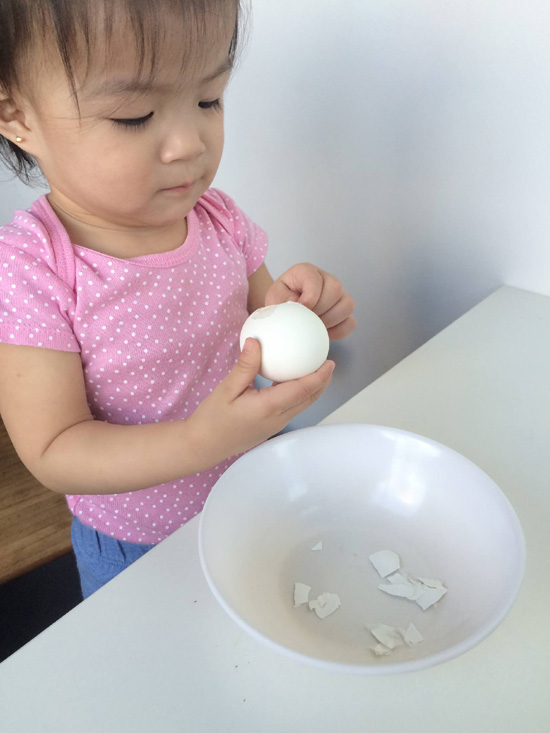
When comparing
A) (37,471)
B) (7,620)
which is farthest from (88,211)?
(7,620)

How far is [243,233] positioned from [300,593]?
0.48m

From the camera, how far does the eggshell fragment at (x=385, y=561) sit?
1.63 feet

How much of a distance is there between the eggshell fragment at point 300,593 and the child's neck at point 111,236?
39 cm

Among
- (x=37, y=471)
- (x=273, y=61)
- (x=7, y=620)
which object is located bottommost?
(x=7, y=620)

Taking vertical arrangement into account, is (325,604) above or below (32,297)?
below

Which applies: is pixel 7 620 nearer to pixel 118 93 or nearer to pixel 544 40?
pixel 118 93

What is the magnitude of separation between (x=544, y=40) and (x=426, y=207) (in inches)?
9.9

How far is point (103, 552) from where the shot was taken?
763 mm

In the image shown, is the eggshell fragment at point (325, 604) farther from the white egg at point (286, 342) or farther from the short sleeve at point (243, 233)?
the short sleeve at point (243, 233)

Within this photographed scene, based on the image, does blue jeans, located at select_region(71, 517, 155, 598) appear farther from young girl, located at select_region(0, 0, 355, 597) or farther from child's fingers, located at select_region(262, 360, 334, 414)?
child's fingers, located at select_region(262, 360, 334, 414)

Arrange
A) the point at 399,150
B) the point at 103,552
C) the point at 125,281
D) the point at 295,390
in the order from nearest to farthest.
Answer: the point at 295,390, the point at 125,281, the point at 103,552, the point at 399,150

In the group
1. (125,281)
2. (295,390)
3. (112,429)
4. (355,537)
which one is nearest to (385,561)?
(355,537)

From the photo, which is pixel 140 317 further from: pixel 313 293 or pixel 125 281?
pixel 313 293

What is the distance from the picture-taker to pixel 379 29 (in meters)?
0.82
